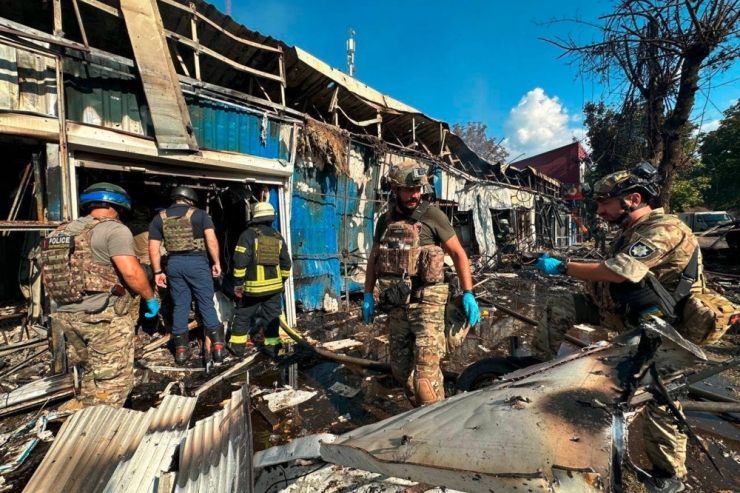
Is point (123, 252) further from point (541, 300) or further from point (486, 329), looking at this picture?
point (541, 300)

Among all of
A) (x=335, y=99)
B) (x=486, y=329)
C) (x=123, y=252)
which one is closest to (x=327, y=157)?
(x=335, y=99)

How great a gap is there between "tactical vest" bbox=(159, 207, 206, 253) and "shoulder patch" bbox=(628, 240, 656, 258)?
4.18 meters

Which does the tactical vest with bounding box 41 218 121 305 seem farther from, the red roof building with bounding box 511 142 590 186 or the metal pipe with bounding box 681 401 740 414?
the red roof building with bounding box 511 142 590 186

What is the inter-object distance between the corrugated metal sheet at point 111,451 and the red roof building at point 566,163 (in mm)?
26275

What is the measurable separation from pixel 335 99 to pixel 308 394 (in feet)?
16.2

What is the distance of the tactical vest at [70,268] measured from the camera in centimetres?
243

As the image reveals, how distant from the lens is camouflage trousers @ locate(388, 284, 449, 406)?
226 cm

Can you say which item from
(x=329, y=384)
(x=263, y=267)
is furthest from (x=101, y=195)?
(x=329, y=384)

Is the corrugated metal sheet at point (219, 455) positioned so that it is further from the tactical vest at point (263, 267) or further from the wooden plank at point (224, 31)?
the wooden plank at point (224, 31)

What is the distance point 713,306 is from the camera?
198 cm

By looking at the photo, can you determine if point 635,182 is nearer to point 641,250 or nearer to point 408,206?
point 641,250

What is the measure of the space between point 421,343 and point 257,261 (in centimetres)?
245

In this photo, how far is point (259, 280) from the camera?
155 inches

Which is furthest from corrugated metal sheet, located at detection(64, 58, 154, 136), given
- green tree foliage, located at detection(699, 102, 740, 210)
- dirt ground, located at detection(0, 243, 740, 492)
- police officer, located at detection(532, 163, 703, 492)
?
green tree foliage, located at detection(699, 102, 740, 210)
